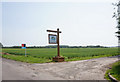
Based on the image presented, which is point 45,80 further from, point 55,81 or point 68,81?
point 68,81

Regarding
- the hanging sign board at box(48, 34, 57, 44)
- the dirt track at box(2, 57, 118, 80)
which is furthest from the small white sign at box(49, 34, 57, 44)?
the dirt track at box(2, 57, 118, 80)

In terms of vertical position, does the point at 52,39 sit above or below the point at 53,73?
above

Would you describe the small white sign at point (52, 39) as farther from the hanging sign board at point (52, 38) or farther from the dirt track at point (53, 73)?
the dirt track at point (53, 73)

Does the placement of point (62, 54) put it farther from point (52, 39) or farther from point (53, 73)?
point (53, 73)

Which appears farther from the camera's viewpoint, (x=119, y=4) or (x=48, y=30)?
(x=48, y=30)

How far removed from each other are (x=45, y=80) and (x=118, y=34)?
9946 millimetres

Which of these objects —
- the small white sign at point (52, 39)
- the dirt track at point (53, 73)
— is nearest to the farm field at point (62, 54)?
the small white sign at point (52, 39)

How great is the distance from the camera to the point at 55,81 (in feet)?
22.4

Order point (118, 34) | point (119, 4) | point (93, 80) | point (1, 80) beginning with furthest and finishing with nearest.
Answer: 1. point (118, 34)
2. point (119, 4)
3. point (93, 80)
4. point (1, 80)

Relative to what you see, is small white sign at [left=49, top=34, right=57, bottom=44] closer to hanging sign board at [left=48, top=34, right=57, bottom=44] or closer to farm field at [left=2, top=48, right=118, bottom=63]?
hanging sign board at [left=48, top=34, right=57, bottom=44]

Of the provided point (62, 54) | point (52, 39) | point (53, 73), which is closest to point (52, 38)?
point (52, 39)

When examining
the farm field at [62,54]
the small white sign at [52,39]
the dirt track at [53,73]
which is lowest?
the farm field at [62,54]

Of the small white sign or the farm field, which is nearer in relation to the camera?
the small white sign

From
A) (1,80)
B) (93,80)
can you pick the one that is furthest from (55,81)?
(1,80)
